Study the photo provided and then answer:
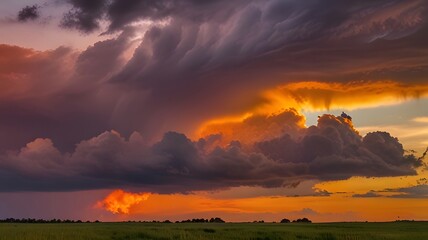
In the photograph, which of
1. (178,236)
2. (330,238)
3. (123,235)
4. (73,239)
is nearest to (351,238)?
(330,238)

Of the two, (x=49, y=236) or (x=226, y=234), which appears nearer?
(x=49, y=236)

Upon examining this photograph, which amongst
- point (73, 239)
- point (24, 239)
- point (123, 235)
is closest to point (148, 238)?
point (123, 235)

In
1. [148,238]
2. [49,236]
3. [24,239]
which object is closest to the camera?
[24,239]

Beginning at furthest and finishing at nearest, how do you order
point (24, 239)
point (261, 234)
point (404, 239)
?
1. point (261, 234)
2. point (404, 239)
3. point (24, 239)

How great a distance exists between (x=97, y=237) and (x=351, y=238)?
1139 inches

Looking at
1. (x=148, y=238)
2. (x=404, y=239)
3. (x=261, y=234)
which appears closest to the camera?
(x=148, y=238)

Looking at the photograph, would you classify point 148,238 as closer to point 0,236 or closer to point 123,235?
point 123,235

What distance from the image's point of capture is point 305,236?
2495 inches

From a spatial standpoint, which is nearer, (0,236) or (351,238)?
(0,236)

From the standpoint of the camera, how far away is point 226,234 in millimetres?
61750

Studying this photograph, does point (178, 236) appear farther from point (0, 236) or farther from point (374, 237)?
point (374, 237)

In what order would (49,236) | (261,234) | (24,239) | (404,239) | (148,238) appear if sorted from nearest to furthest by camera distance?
(24,239), (49,236), (148,238), (404,239), (261,234)

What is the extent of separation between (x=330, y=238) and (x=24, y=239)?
116ft

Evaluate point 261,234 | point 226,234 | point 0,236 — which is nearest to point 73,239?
point 0,236
